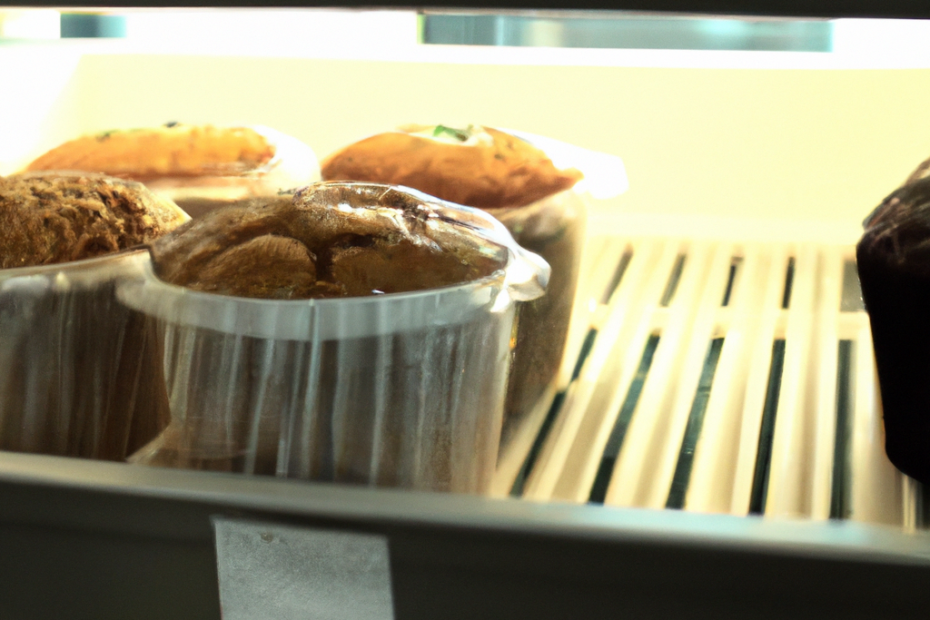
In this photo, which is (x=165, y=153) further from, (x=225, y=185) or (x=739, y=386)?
(x=739, y=386)

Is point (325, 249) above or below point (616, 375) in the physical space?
above

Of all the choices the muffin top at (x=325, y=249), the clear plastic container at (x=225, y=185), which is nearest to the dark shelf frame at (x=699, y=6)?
the muffin top at (x=325, y=249)

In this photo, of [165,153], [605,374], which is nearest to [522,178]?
[605,374]

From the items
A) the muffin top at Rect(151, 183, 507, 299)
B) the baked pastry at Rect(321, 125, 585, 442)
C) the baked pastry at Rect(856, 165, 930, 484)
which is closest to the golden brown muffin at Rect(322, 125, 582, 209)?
the baked pastry at Rect(321, 125, 585, 442)

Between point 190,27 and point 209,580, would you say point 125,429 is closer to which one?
point 209,580

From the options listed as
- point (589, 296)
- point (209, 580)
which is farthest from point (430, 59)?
point (209, 580)

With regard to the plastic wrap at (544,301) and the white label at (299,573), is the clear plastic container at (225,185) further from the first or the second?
the white label at (299,573)

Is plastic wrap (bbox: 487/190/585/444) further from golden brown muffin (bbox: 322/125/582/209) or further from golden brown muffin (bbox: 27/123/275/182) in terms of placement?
golden brown muffin (bbox: 27/123/275/182)
